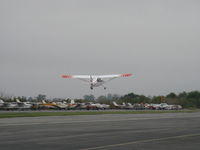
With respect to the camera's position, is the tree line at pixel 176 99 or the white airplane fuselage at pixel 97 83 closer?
the white airplane fuselage at pixel 97 83

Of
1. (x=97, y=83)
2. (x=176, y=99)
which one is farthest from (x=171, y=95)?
(x=97, y=83)

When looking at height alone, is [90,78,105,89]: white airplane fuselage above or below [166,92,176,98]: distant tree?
Answer: below

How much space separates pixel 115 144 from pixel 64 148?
2722 mm

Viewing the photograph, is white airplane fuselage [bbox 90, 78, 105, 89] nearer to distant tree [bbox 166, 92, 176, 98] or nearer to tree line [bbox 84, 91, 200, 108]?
tree line [bbox 84, 91, 200, 108]

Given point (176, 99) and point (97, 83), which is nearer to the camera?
point (97, 83)

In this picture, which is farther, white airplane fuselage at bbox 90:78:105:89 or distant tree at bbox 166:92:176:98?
distant tree at bbox 166:92:176:98

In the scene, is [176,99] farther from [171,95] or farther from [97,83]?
[97,83]

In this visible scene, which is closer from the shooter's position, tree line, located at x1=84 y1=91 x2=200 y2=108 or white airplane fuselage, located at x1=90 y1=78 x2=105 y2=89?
white airplane fuselage, located at x1=90 y1=78 x2=105 y2=89

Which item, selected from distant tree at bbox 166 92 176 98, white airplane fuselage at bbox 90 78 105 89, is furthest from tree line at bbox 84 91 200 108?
white airplane fuselage at bbox 90 78 105 89

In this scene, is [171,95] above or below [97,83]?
above

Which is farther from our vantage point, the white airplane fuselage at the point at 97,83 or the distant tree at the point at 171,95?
the distant tree at the point at 171,95

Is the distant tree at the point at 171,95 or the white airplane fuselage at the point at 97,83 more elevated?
the distant tree at the point at 171,95

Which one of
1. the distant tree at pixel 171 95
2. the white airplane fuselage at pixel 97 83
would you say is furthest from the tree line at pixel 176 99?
the white airplane fuselage at pixel 97 83

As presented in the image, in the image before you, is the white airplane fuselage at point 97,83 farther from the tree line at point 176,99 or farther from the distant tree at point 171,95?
the distant tree at point 171,95
